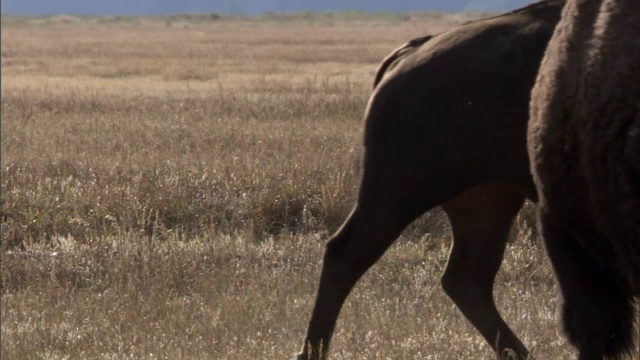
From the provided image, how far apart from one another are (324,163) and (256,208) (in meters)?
1.18

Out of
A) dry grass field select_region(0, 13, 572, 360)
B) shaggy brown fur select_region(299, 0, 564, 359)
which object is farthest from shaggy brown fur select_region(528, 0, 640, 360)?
dry grass field select_region(0, 13, 572, 360)

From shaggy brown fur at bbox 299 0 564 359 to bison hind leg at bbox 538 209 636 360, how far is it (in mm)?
644

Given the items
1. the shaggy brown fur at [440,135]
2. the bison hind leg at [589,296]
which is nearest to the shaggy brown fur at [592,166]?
the bison hind leg at [589,296]

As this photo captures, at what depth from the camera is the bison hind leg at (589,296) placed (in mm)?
4168

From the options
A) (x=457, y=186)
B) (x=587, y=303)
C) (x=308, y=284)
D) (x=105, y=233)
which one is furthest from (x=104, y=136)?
(x=587, y=303)

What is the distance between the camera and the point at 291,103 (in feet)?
54.4

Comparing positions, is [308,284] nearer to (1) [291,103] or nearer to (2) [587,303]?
(2) [587,303]

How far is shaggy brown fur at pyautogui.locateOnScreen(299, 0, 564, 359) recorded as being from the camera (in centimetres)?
490

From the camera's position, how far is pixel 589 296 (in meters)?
4.21

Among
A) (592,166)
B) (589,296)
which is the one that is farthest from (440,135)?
(592,166)

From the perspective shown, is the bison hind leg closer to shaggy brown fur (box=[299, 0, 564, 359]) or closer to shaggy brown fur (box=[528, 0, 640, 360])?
shaggy brown fur (box=[528, 0, 640, 360])

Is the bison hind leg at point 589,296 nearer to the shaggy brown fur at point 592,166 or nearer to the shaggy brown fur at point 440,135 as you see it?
the shaggy brown fur at point 592,166

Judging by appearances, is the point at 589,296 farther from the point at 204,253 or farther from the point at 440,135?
the point at 204,253

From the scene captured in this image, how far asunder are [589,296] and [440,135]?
1096 millimetres
